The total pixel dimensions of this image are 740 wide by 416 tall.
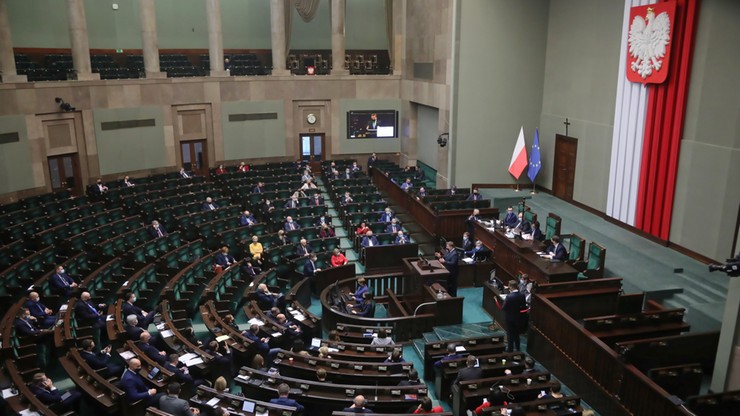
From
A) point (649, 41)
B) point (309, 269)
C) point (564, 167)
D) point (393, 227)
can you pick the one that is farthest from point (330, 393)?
point (564, 167)

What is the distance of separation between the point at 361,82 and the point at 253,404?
18493 mm

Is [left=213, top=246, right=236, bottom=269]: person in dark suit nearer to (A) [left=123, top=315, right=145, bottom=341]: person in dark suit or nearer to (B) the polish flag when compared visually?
(A) [left=123, top=315, right=145, bottom=341]: person in dark suit

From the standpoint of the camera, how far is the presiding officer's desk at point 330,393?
7.46 metres

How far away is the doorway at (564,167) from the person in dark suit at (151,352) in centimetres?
1278

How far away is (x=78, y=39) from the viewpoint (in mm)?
18672

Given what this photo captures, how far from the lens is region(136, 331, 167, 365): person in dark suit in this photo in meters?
8.41

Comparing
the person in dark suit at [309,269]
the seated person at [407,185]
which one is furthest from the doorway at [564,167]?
the person in dark suit at [309,269]

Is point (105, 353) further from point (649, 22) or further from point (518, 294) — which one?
point (649, 22)

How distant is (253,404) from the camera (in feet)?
23.3

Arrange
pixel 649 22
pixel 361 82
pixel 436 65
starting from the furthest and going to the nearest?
1. pixel 361 82
2. pixel 436 65
3. pixel 649 22

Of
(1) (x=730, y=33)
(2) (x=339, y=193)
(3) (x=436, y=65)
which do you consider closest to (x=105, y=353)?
(2) (x=339, y=193)

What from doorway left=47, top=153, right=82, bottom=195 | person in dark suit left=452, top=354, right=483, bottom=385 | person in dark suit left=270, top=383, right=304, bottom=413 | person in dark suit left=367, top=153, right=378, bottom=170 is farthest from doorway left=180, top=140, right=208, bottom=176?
person in dark suit left=452, top=354, right=483, bottom=385

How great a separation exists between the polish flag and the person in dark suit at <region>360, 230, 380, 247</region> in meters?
6.40

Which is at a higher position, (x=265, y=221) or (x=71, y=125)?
(x=71, y=125)
